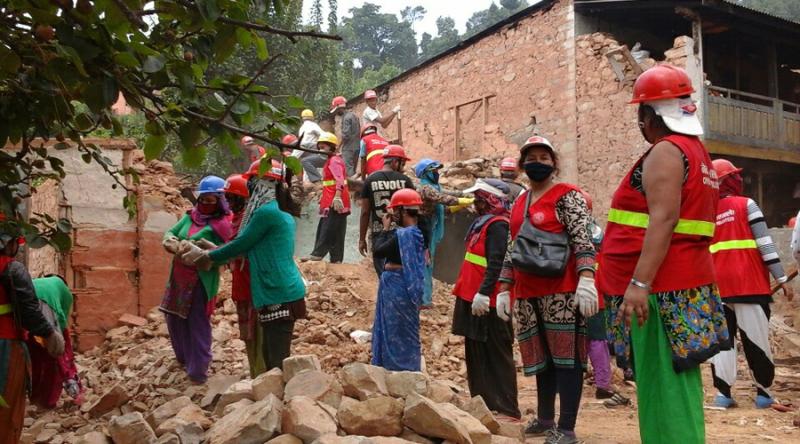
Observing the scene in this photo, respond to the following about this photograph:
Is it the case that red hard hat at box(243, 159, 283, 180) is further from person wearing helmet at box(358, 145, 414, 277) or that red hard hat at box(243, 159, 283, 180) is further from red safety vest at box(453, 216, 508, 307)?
person wearing helmet at box(358, 145, 414, 277)

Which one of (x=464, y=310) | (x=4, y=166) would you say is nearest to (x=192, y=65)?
(x=4, y=166)

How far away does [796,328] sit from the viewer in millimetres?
9242

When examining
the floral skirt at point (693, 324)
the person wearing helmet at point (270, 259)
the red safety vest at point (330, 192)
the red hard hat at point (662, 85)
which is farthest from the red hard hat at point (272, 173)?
the red safety vest at point (330, 192)

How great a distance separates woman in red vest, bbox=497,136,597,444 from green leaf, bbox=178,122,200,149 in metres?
2.01

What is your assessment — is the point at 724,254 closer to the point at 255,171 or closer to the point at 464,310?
the point at 464,310

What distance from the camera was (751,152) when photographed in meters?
13.0

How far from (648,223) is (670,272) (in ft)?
0.72

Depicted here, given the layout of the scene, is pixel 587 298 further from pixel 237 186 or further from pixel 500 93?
pixel 500 93

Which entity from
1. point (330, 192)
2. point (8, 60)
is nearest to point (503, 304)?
point (8, 60)

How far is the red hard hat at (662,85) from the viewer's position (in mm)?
3041

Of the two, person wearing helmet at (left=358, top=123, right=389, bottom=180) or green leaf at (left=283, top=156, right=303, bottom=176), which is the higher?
person wearing helmet at (left=358, top=123, right=389, bottom=180)

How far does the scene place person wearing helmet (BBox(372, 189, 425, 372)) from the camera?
16.8 feet

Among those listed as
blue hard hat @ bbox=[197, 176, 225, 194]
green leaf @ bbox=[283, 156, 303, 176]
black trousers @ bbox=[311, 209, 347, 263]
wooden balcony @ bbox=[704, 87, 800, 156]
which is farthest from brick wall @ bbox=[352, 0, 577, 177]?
green leaf @ bbox=[283, 156, 303, 176]

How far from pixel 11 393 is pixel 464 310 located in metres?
2.83
